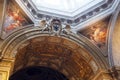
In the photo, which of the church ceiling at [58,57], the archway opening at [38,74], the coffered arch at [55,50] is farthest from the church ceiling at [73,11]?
the archway opening at [38,74]

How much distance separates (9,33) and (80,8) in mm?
3261

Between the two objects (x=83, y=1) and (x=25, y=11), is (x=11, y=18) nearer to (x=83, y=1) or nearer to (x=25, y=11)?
(x=25, y=11)

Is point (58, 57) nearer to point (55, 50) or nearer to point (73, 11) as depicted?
point (55, 50)

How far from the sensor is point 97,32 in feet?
39.7

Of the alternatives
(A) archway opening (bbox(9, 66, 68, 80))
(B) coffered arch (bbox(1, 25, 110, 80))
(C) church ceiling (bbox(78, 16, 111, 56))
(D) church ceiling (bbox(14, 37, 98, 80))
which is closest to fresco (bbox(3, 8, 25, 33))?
(B) coffered arch (bbox(1, 25, 110, 80))

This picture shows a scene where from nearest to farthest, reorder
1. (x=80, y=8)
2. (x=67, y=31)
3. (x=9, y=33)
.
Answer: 1. (x=9, y=33)
2. (x=67, y=31)
3. (x=80, y=8)

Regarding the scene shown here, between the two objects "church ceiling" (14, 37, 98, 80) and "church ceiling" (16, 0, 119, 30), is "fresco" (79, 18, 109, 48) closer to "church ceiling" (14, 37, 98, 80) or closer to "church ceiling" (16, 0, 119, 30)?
"church ceiling" (16, 0, 119, 30)

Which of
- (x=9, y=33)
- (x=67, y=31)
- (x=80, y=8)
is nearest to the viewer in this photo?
(x=9, y=33)

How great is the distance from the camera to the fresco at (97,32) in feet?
39.3

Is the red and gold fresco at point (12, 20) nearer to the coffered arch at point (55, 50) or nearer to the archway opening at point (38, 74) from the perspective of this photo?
A: the coffered arch at point (55, 50)

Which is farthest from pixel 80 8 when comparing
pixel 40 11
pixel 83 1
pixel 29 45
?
pixel 29 45

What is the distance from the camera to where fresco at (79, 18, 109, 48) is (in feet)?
39.3

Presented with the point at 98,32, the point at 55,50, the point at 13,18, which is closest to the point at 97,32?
the point at 98,32

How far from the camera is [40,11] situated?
12.0m
